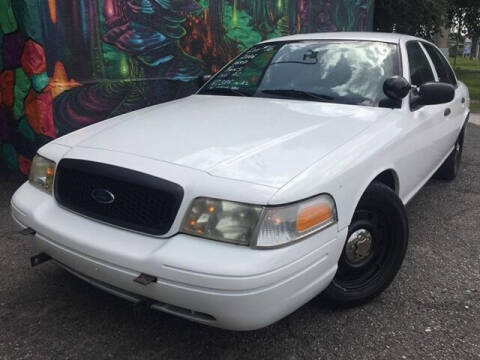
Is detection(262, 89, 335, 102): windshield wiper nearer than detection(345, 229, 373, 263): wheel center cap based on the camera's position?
No

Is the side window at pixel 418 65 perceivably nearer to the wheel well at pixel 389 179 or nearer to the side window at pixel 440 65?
the side window at pixel 440 65

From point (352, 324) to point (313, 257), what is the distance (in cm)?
71

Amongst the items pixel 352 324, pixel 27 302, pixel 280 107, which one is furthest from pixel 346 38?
pixel 27 302

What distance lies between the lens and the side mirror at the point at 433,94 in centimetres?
330

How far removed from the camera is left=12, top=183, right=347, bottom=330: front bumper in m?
1.95

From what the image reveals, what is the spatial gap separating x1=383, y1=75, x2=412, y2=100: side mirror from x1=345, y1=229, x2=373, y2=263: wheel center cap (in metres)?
1.01

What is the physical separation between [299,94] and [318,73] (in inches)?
9.9

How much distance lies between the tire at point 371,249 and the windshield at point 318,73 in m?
0.79

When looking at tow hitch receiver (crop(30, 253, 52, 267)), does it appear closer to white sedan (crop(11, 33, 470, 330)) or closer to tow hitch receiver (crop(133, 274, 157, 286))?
white sedan (crop(11, 33, 470, 330))

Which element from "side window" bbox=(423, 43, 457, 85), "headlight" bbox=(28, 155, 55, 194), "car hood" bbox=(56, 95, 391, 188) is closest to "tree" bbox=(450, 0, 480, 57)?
"side window" bbox=(423, 43, 457, 85)

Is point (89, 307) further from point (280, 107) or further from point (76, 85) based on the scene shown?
point (76, 85)

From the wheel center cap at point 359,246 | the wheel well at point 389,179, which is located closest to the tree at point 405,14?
the wheel well at point 389,179

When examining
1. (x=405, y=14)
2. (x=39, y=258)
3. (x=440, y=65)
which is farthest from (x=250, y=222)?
(x=405, y=14)

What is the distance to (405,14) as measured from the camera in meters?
16.1
